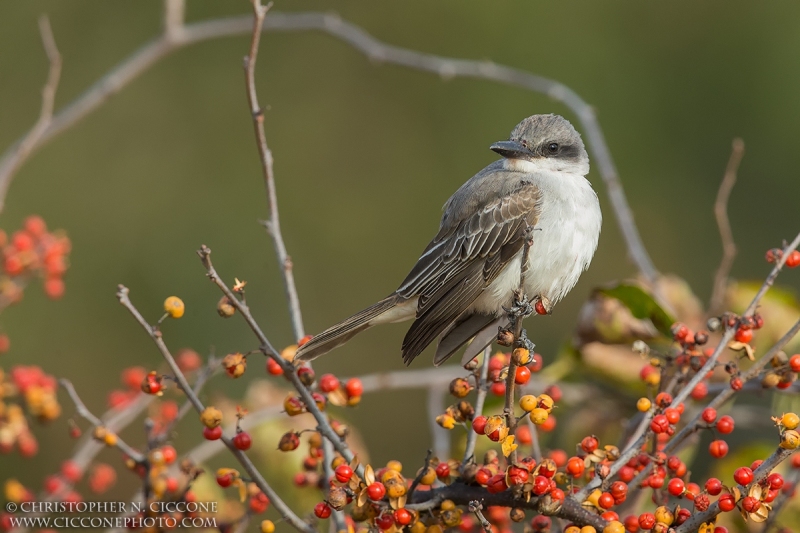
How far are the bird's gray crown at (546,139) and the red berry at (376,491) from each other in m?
2.18

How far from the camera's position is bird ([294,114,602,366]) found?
12.7ft

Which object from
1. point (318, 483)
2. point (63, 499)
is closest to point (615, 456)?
point (318, 483)

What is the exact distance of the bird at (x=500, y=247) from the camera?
12.7 ft

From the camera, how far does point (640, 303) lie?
3.24 meters

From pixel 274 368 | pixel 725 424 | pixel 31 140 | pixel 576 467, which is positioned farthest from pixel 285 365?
pixel 31 140

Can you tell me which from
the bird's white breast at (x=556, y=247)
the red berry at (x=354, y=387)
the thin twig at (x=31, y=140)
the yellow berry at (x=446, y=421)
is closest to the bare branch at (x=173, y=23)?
the thin twig at (x=31, y=140)

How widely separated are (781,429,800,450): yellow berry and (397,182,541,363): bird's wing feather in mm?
1715

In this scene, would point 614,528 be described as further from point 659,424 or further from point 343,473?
point 343,473

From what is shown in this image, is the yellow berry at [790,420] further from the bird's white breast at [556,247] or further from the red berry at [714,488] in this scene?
the bird's white breast at [556,247]

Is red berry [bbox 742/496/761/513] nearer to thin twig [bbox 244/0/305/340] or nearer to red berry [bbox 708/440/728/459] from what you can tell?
red berry [bbox 708/440/728/459]

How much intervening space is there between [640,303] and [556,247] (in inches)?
Answer: 27.6

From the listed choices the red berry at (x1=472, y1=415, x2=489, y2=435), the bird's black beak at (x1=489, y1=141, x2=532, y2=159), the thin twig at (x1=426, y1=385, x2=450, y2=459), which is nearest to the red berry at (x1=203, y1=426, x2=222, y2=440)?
the red berry at (x1=472, y1=415, x2=489, y2=435)

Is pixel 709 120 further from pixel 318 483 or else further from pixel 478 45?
pixel 318 483

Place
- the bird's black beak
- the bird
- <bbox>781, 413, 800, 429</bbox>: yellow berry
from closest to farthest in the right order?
<bbox>781, 413, 800, 429</bbox>: yellow berry < the bird < the bird's black beak
